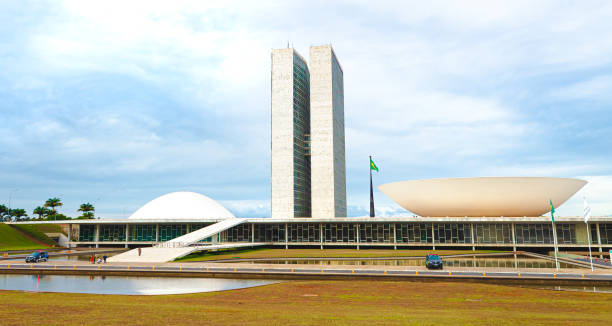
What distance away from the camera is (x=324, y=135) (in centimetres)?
8869

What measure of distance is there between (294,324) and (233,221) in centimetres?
5382

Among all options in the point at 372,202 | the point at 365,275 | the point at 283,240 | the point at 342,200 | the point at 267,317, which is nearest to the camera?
the point at 267,317

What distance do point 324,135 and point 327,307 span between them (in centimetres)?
7213

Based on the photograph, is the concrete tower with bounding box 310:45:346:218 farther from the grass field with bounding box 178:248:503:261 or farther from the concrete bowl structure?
the grass field with bounding box 178:248:503:261

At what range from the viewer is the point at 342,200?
320 ft

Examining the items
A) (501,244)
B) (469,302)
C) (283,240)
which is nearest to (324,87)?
(283,240)

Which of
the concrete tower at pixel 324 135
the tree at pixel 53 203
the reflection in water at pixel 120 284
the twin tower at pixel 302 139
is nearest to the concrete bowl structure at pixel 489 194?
the concrete tower at pixel 324 135

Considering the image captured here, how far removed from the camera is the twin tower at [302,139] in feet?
280

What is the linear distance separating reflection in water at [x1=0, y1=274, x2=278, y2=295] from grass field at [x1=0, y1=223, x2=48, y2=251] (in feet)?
141

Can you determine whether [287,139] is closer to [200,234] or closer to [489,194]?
[200,234]

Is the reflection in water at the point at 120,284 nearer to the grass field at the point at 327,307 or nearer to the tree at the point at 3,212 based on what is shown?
the grass field at the point at 327,307

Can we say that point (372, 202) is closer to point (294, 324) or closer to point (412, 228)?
point (412, 228)

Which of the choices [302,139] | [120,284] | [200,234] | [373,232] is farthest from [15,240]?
[373,232]

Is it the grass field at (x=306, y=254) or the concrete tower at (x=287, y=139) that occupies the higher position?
the concrete tower at (x=287, y=139)
